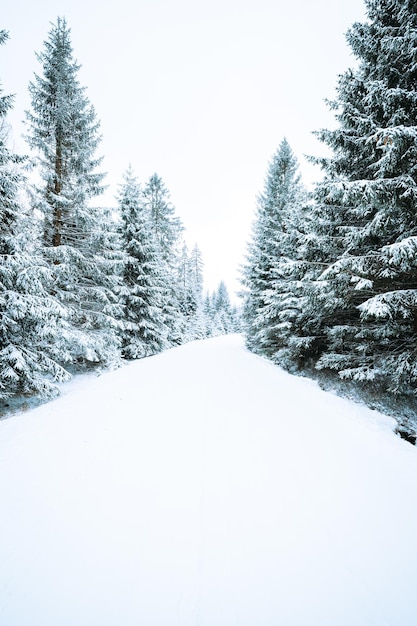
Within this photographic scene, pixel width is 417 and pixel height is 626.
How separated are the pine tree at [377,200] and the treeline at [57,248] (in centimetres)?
720

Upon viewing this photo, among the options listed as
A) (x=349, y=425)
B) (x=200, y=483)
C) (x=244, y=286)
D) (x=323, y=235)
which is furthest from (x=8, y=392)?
(x=244, y=286)

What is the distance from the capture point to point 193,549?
225 cm

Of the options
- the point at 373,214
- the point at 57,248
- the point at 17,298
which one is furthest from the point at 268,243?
the point at 17,298

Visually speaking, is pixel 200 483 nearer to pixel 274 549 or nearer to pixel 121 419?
pixel 274 549

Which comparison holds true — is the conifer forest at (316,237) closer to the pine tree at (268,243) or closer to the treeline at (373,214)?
the treeline at (373,214)

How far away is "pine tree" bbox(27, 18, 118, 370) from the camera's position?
923 cm

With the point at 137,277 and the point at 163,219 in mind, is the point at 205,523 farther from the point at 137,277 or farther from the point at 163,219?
the point at 163,219

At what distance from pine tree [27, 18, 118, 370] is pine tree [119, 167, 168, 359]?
3.71m

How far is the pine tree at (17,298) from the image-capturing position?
20.4ft

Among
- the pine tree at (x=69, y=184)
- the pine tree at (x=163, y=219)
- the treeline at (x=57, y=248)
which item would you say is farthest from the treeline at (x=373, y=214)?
the pine tree at (x=163, y=219)

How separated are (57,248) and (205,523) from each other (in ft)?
30.7

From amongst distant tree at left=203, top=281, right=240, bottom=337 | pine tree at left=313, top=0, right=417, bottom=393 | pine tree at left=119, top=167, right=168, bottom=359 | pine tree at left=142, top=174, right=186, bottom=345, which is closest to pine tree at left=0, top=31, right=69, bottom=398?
pine tree at left=313, top=0, right=417, bottom=393

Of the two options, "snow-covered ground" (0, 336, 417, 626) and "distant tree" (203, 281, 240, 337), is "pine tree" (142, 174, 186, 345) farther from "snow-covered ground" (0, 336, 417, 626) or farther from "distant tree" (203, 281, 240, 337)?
"distant tree" (203, 281, 240, 337)

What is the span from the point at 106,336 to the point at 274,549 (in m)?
9.91
